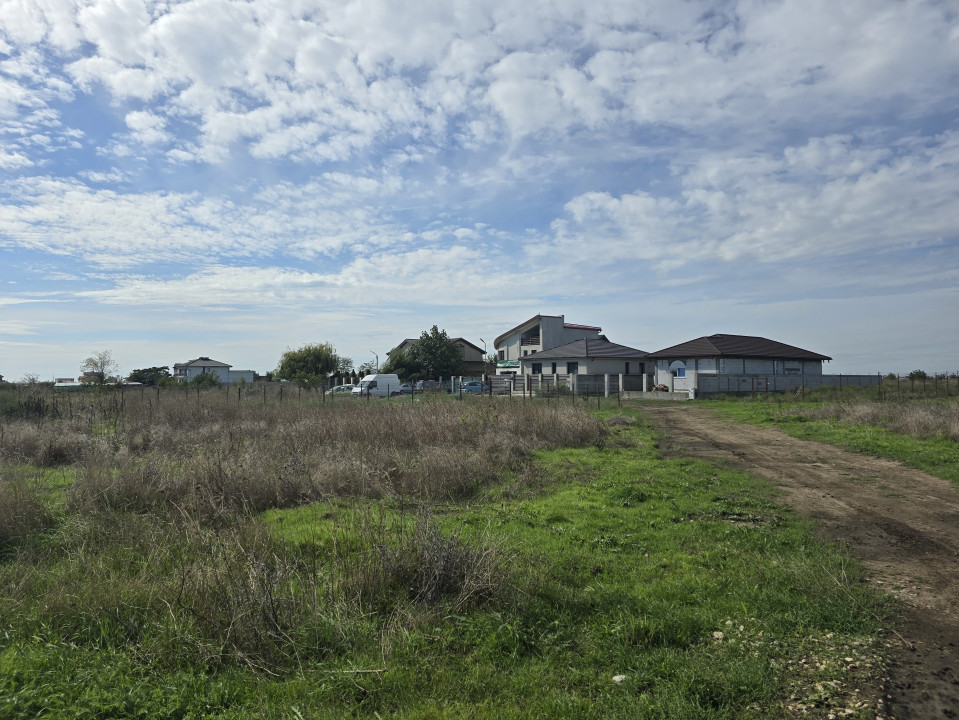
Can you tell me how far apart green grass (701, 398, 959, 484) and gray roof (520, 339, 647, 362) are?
22428 mm

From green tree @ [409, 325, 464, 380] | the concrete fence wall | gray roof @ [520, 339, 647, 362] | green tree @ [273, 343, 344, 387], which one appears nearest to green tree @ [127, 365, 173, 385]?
green tree @ [273, 343, 344, 387]

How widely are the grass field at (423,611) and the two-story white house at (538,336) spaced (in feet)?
161

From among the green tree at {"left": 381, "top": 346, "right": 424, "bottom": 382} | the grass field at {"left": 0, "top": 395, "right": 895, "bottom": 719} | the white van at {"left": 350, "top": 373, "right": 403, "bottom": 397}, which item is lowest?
the grass field at {"left": 0, "top": 395, "right": 895, "bottom": 719}

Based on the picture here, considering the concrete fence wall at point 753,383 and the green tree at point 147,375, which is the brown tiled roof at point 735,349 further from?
the green tree at point 147,375

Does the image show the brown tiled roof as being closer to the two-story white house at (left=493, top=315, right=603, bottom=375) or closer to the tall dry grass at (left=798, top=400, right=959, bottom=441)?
the two-story white house at (left=493, top=315, right=603, bottom=375)

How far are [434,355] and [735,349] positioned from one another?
28.3 m

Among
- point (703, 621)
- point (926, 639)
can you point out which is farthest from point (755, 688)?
point (926, 639)

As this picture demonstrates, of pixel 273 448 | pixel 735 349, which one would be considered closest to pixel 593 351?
pixel 735 349

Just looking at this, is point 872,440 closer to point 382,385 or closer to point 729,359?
point 729,359

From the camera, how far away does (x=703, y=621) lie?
4.59m

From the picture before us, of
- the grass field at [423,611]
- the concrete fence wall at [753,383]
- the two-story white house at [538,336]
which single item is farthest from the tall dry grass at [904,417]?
the two-story white house at [538,336]

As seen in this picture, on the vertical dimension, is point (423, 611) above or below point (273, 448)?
below

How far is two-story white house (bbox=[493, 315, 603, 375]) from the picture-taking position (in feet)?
193

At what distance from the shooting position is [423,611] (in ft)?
15.2
